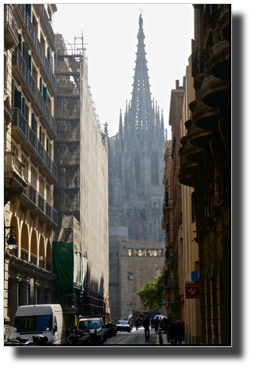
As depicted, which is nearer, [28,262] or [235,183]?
[235,183]

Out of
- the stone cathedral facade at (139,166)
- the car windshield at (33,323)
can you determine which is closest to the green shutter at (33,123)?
the car windshield at (33,323)

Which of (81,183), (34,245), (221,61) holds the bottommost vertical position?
(34,245)

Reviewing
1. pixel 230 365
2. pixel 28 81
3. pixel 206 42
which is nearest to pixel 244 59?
pixel 230 365

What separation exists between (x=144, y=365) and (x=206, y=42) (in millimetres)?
13292

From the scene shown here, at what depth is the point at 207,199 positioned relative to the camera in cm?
2303

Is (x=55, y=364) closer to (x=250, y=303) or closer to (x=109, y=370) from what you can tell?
(x=109, y=370)

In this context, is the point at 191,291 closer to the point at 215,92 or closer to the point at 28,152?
the point at 215,92

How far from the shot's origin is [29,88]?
36.3 meters

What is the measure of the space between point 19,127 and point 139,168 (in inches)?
5889

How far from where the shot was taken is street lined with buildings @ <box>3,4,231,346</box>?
18.8 m

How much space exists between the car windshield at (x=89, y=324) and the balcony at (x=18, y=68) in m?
13.6

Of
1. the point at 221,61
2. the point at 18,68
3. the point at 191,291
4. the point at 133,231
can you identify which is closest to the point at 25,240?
the point at 18,68

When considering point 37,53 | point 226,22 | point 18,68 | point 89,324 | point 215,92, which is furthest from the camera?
point 37,53

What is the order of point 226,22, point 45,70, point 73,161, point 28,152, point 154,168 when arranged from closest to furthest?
point 226,22, point 28,152, point 45,70, point 73,161, point 154,168
